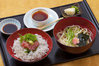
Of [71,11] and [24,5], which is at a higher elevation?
[24,5]

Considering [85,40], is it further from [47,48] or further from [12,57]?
[12,57]

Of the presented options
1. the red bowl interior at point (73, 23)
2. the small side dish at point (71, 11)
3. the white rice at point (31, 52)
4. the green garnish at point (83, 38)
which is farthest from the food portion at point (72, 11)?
the white rice at point (31, 52)

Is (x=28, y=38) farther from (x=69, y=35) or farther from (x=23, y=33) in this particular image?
(x=69, y=35)

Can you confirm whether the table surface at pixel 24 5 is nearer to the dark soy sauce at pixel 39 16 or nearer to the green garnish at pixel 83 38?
the dark soy sauce at pixel 39 16

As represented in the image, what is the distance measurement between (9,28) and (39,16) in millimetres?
342

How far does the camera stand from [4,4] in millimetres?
2477

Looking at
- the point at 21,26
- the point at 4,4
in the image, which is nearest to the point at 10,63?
the point at 21,26

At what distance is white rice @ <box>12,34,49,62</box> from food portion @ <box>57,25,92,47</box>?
18cm

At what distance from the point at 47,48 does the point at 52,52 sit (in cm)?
10

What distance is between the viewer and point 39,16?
2.18 m

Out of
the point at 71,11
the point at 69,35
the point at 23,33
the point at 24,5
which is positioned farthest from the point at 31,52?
the point at 24,5

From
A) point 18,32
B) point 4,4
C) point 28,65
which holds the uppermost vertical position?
point 4,4

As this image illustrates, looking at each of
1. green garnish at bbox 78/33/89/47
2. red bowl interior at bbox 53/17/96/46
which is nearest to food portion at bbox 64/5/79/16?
red bowl interior at bbox 53/17/96/46

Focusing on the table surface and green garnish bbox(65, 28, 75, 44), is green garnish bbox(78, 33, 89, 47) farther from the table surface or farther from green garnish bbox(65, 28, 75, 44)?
the table surface
